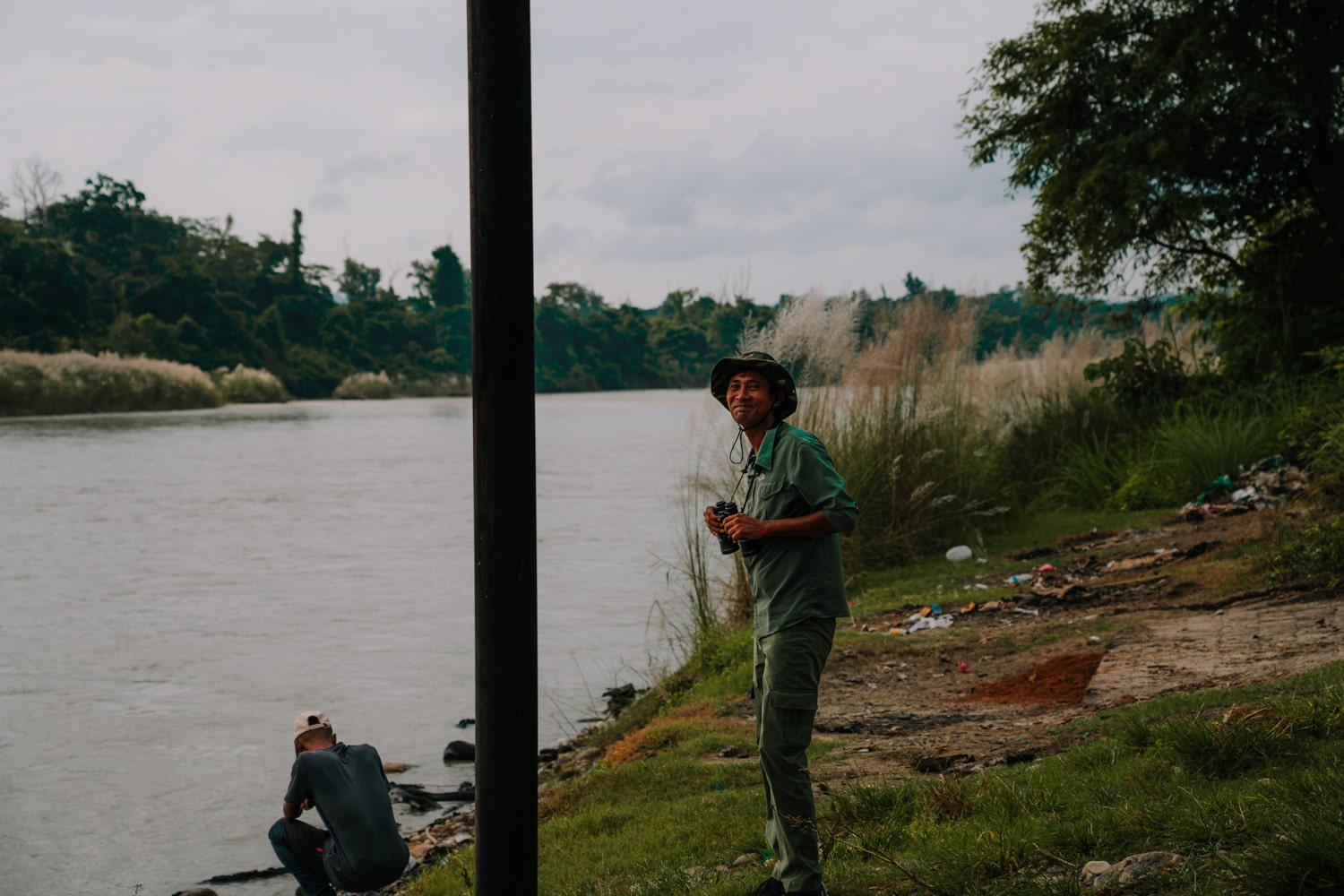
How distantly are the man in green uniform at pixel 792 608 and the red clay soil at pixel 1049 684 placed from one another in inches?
128

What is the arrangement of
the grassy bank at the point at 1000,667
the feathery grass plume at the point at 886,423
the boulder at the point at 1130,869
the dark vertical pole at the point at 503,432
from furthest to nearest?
1. the feathery grass plume at the point at 886,423
2. the grassy bank at the point at 1000,667
3. the boulder at the point at 1130,869
4. the dark vertical pole at the point at 503,432

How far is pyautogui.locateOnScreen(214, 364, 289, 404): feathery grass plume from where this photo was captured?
219ft

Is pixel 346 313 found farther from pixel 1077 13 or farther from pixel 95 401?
pixel 1077 13

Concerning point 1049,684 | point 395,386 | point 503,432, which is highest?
point 395,386

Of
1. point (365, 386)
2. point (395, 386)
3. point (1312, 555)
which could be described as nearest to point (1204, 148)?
point (1312, 555)

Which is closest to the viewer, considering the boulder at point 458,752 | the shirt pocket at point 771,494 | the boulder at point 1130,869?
the boulder at point 1130,869

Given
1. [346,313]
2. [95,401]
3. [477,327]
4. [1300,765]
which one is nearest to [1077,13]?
[1300,765]

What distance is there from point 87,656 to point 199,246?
258ft

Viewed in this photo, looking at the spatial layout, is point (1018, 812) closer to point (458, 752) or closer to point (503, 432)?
point (503, 432)

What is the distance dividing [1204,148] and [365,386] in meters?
73.1

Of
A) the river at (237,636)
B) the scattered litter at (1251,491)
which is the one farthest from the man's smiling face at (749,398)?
the scattered litter at (1251,491)

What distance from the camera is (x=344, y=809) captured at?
189 inches

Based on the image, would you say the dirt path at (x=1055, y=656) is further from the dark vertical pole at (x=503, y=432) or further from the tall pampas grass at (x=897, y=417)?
the dark vertical pole at (x=503, y=432)

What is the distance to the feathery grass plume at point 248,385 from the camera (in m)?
66.8
